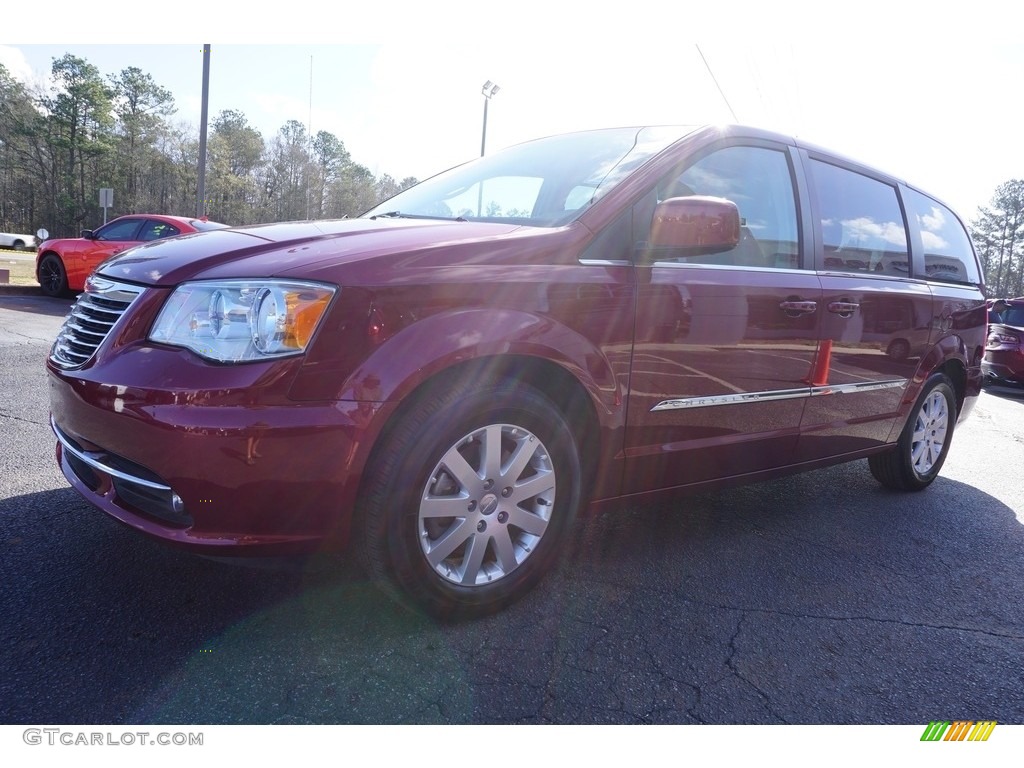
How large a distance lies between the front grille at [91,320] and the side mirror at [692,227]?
1703mm

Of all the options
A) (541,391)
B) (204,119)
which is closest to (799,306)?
(541,391)

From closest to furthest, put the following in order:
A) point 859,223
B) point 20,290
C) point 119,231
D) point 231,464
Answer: point 231,464
point 859,223
point 119,231
point 20,290

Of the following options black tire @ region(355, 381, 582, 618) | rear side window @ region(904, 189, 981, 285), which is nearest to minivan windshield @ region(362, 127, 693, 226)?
black tire @ region(355, 381, 582, 618)

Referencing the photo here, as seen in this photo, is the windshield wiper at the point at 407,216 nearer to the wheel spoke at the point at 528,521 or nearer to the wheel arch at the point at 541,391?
the wheel arch at the point at 541,391

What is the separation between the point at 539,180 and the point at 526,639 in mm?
1810

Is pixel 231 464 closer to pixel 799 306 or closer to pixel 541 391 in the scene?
pixel 541 391

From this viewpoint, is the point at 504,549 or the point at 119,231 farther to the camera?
the point at 119,231

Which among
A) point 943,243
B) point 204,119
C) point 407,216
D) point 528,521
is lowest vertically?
point 528,521

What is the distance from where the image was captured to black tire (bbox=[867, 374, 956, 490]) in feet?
14.5

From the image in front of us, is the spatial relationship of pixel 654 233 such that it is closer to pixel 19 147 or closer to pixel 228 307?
pixel 228 307

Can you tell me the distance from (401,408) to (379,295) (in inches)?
12.9

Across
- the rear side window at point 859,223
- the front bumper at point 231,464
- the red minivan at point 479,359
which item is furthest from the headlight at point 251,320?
the rear side window at point 859,223

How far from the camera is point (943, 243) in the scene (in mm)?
4590

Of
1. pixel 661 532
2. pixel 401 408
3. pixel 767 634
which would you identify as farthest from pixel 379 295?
pixel 661 532
